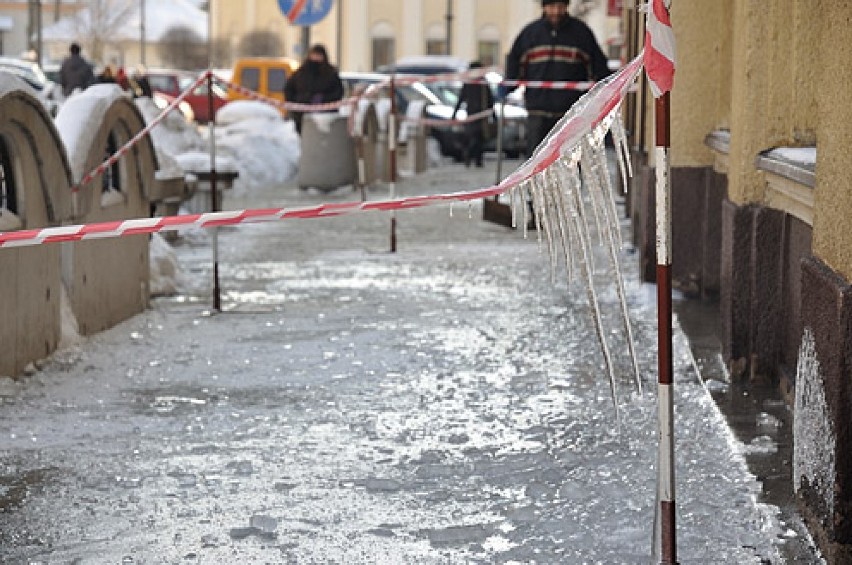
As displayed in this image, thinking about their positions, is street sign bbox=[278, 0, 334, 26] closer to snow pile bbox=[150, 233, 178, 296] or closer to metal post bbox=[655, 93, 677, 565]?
snow pile bbox=[150, 233, 178, 296]

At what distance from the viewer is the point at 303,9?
18.5m

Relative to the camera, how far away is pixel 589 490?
5.64 metres

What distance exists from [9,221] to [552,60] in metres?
7.65

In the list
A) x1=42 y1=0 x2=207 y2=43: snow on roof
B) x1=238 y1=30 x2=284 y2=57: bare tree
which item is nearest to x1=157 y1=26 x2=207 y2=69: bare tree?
x1=42 y1=0 x2=207 y2=43: snow on roof

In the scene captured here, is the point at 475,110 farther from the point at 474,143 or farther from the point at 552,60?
the point at 552,60

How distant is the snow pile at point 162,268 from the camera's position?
428 inches

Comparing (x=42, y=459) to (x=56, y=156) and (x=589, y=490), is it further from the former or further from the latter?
(x=56, y=156)

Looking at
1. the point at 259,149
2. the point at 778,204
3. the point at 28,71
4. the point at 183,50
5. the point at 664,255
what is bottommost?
Answer: the point at 259,149

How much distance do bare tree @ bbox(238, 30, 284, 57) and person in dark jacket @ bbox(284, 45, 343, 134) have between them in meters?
58.9

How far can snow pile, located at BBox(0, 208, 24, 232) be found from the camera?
7.54 meters

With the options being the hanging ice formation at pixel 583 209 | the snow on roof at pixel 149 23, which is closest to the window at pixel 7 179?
the hanging ice formation at pixel 583 209

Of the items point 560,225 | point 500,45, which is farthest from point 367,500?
point 500,45

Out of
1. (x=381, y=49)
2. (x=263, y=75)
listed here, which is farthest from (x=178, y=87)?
(x=381, y=49)

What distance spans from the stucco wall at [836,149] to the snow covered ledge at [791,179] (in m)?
0.77
